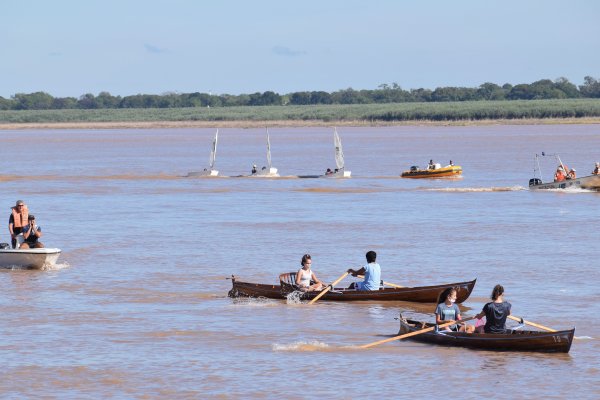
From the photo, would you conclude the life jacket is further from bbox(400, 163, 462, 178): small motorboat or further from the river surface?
bbox(400, 163, 462, 178): small motorboat

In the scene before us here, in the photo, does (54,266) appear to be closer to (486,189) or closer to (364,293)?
(364,293)

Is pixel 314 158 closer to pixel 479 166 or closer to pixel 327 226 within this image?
pixel 479 166

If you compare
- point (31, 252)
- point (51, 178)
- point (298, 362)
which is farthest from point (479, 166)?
point (298, 362)

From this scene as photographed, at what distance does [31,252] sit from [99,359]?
9.60 meters

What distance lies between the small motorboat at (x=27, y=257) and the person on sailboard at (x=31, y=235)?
0.32 meters

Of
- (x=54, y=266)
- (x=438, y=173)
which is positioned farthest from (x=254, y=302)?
(x=438, y=173)

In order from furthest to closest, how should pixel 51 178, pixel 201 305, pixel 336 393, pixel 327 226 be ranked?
pixel 51 178 → pixel 327 226 → pixel 201 305 → pixel 336 393

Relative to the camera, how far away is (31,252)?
29.7m

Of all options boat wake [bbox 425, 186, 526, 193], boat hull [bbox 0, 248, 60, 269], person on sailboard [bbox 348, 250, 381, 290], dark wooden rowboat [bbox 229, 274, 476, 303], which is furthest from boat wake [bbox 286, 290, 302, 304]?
boat wake [bbox 425, 186, 526, 193]

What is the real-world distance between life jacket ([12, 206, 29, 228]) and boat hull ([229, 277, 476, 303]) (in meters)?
6.28

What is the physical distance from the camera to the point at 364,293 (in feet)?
84.1

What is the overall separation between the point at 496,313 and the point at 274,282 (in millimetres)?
10044

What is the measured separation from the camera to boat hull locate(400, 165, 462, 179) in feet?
227

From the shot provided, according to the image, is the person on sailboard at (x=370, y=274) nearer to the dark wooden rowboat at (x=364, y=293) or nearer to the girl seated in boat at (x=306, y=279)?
the dark wooden rowboat at (x=364, y=293)
